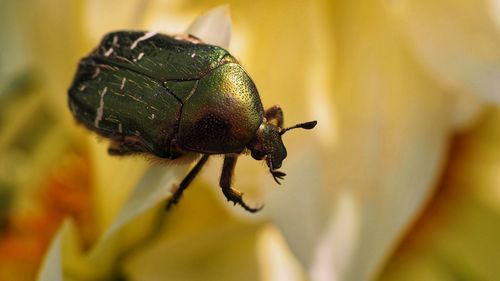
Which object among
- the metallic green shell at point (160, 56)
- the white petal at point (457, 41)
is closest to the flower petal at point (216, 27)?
the metallic green shell at point (160, 56)

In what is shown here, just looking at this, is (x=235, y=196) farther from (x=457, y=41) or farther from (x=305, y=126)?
(x=457, y=41)

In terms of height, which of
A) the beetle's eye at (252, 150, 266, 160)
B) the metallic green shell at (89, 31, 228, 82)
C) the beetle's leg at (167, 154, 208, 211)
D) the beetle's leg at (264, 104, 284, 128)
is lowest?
the beetle's leg at (167, 154, 208, 211)

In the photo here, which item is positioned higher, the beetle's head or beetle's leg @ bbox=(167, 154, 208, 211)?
the beetle's head

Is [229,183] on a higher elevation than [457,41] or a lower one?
lower

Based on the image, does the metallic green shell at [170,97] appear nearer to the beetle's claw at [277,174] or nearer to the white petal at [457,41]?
the beetle's claw at [277,174]

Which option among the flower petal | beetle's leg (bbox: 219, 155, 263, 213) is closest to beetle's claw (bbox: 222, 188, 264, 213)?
beetle's leg (bbox: 219, 155, 263, 213)

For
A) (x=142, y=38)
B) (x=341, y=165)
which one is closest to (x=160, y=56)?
(x=142, y=38)

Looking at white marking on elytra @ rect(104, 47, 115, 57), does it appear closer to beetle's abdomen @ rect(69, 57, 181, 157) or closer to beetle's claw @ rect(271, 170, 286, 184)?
beetle's abdomen @ rect(69, 57, 181, 157)
